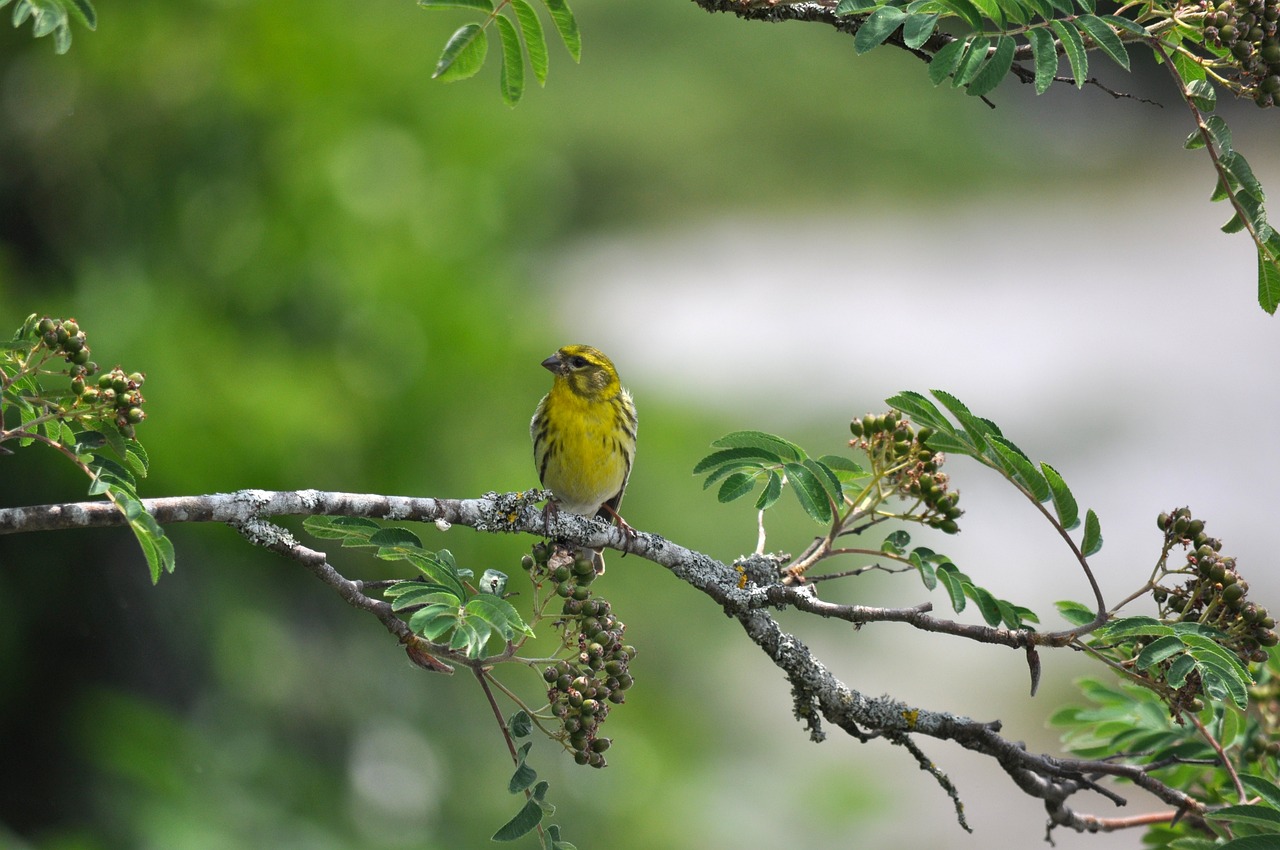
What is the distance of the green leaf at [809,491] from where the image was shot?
9.63 feet

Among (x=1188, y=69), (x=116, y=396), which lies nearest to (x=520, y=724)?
(x=116, y=396)

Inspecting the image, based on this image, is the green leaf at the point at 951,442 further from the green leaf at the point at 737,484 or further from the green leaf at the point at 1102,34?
the green leaf at the point at 1102,34

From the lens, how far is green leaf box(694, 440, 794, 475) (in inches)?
120

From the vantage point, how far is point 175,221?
7.77 metres

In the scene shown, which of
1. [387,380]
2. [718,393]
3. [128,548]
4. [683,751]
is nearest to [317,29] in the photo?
[387,380]

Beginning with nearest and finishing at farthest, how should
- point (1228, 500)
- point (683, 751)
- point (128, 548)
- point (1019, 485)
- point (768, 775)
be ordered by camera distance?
1. point (1019, 485)
2. point (128, 548)
3. point (683, 751)
4. point (768, 775)
5. point (1228, 500)

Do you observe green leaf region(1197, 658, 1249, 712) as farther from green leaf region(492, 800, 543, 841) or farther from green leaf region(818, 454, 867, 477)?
green leaf region(492, 800, 543, 841)

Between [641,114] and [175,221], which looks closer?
[175,221]

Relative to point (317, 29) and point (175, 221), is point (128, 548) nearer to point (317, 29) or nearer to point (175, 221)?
point (175, 221)

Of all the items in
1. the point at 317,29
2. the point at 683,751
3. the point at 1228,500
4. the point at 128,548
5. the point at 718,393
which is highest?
the point at 718,393

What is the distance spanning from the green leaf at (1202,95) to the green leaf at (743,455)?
1.18 m

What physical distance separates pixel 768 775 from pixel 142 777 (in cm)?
654

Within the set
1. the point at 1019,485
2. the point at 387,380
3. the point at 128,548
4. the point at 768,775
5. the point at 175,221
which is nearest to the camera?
the point at 1019,485

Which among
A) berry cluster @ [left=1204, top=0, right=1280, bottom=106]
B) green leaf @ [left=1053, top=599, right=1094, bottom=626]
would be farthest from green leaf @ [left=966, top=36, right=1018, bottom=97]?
green leaf @ [left=1053, top=599, right=1094, bottom=626]
